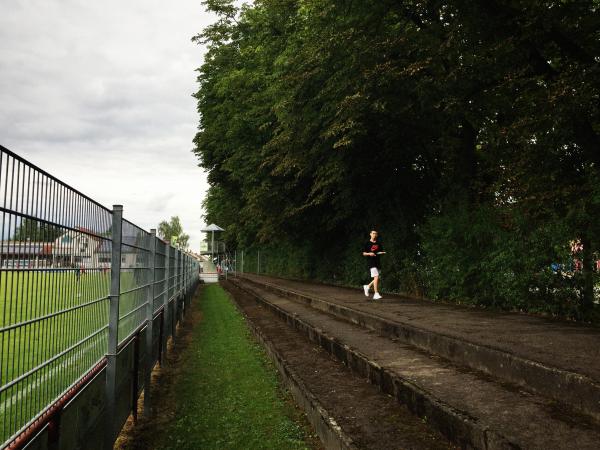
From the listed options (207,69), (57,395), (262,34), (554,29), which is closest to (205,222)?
(207,69)

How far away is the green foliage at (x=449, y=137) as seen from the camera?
7.68 m

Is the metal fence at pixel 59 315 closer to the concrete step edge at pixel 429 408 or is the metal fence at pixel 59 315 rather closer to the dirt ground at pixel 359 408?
the dirt ground at pixel 359 408

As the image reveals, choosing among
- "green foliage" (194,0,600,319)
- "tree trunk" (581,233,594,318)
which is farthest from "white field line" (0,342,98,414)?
"tree trunk" (581,233,594,318)

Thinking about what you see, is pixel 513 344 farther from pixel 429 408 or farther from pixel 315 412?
pixel 315 412

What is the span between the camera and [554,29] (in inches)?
313

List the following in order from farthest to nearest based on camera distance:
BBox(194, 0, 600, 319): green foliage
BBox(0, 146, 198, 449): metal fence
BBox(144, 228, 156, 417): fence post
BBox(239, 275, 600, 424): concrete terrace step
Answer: BBox(194, 0, 600, 319): green foliage → BBox(144, 228, 156, 417): fence post → BBox(239, 275, 600, 424): concrete terrace step → BBox(0, 146, 198, 449): metal fence

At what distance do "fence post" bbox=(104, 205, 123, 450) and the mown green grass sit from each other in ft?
3.19

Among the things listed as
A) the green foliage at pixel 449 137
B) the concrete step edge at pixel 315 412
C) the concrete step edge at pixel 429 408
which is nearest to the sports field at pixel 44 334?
the concrete step edge at pixel 315 412

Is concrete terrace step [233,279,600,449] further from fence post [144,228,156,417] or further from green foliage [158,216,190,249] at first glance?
green foliage [158,216,190,249]

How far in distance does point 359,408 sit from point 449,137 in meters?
10.1

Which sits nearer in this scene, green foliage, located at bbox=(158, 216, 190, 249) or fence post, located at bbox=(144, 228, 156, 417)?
fence post, located at bbox=(144, 228, 156, 417)

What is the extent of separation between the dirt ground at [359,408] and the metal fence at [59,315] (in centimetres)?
176

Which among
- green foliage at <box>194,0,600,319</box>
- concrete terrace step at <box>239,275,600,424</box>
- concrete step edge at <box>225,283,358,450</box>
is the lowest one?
concrete step edge at <box>225,283,358,450</box>

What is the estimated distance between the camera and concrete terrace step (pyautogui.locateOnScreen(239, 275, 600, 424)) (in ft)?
12.5
